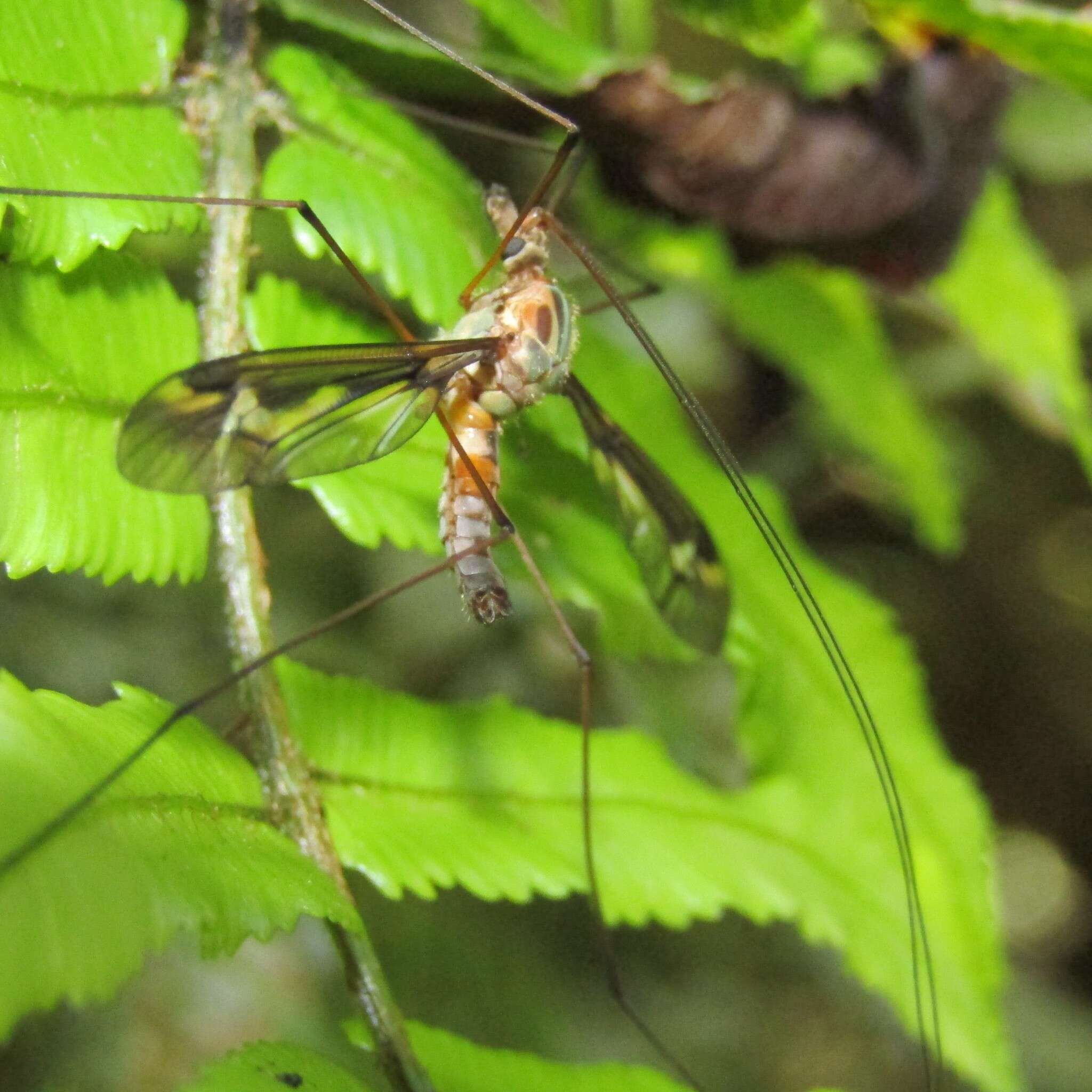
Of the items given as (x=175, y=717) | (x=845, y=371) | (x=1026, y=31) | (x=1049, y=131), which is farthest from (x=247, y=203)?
(x=1049, y=131)

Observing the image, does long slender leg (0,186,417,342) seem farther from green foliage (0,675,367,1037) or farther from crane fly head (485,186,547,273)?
green foliage (0,675,367,1037)

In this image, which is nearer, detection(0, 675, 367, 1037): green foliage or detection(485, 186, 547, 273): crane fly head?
detection(0, 675, 367, 1037): green foliage

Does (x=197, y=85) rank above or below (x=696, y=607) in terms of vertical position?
above

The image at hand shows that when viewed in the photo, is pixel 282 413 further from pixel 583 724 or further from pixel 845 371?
pixel 845 371

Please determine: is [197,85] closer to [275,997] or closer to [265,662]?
[265,662]

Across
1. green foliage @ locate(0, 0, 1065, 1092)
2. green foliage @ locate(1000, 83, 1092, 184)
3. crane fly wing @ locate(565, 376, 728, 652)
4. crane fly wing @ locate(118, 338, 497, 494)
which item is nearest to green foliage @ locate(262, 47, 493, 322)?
green foliage @ locate(0, 0, 1065, 1092)

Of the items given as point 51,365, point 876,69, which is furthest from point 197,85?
point 876,69

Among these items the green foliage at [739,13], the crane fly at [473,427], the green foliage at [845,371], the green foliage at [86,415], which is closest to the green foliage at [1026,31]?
the green foliage at [739,13]
